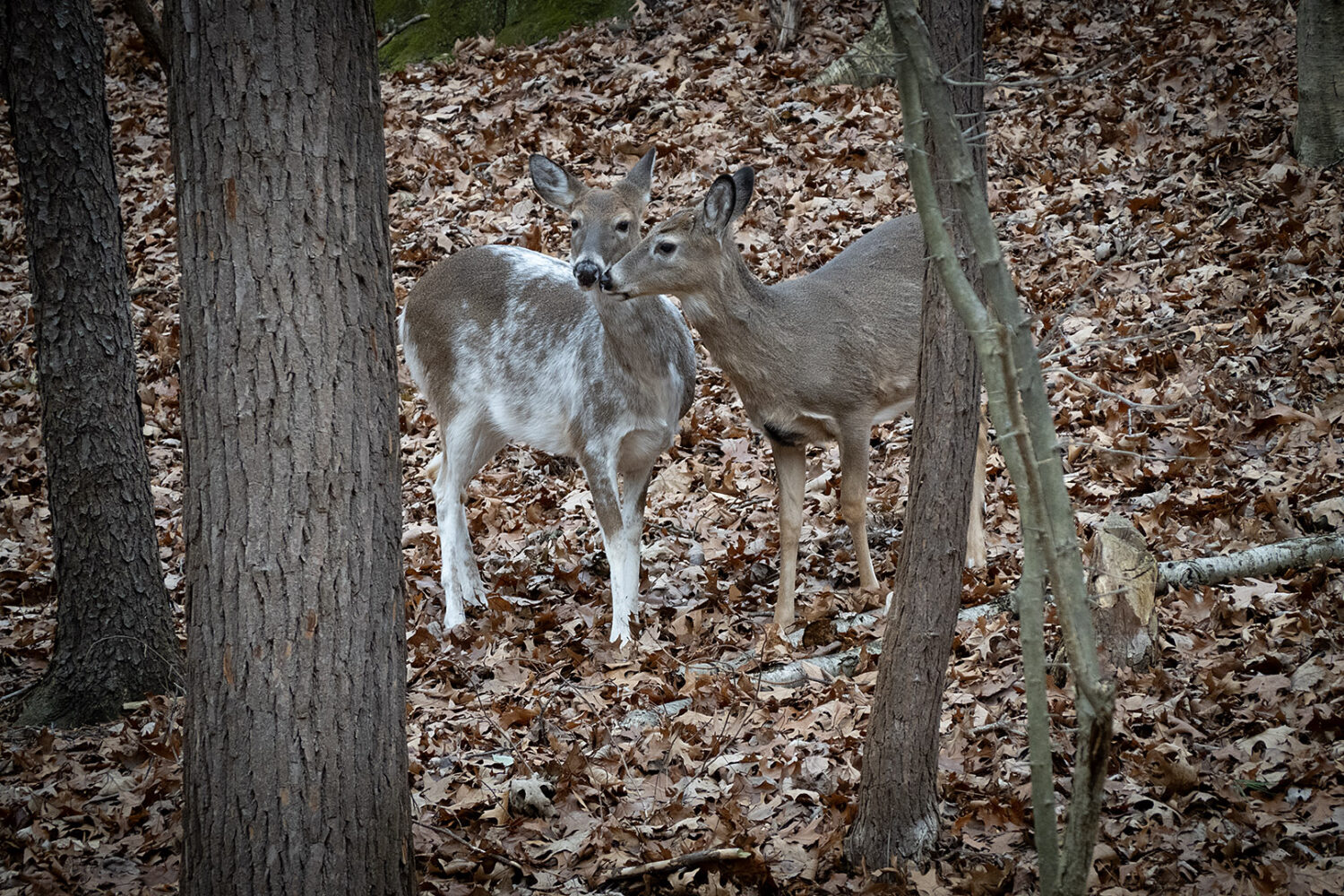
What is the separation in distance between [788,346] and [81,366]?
12.3 ft

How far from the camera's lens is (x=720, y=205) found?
6.49 m

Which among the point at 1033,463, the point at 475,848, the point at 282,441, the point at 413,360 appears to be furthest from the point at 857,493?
the point at 282,441

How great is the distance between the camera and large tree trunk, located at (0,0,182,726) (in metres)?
5.57

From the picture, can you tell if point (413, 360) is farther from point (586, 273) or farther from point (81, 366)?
point (81, 366)

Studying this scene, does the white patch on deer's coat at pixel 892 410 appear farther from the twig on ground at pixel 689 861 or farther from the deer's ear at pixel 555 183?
the twig on ground at pixel 689 861

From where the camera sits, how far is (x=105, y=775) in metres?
5.00

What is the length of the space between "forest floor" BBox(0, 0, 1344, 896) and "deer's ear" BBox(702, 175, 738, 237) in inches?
60.5

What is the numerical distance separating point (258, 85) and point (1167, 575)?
444cm

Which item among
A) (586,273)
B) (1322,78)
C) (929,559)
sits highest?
(1322,78)

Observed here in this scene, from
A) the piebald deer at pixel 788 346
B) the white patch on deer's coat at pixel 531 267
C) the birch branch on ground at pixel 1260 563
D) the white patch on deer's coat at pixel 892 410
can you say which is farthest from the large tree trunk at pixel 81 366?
the birch branch on ground at pixel 1260 563

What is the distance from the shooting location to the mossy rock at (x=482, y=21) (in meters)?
15.3

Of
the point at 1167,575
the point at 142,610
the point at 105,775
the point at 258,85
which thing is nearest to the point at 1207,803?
the point at 1167,575

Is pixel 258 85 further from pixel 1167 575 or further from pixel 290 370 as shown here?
pixel 1167 575

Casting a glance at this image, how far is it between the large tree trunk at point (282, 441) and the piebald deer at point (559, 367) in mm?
3186
